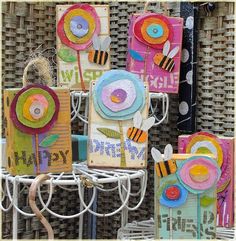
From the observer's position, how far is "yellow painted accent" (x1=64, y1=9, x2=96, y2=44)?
6.17 ft

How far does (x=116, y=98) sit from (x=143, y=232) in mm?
441

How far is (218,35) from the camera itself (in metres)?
1.88

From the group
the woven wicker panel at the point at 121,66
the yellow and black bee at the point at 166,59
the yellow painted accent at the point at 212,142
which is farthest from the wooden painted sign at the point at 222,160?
the yellow and black bee at the point at 166,59

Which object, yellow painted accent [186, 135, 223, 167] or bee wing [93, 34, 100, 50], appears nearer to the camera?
yellow painted accent [186, 135, 223, 167]

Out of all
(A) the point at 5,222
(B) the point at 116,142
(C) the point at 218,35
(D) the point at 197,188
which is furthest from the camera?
(A) the point at 5,222

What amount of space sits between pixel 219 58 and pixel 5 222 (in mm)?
1017

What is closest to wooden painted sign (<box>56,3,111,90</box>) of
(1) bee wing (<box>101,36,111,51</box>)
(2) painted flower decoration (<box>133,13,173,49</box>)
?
(1) bee wing (<box>101,36,111,51</box>)

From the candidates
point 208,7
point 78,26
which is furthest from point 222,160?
point 78,26

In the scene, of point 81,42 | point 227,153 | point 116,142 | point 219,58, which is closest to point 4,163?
point 116,142

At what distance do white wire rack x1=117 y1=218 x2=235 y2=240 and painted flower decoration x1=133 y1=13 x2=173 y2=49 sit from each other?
63cm

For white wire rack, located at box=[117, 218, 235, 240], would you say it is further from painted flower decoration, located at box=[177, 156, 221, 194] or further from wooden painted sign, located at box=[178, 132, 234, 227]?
painted flower decoration, located at box=[177, 156, 221, 194]

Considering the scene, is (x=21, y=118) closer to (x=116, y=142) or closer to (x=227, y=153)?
(x=116, y=142)

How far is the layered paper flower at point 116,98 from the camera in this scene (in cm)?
160

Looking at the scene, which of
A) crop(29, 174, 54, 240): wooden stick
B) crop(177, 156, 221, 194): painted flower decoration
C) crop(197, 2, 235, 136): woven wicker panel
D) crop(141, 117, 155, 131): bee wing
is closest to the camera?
crop(29, 174, 54, 240): wooden stick
